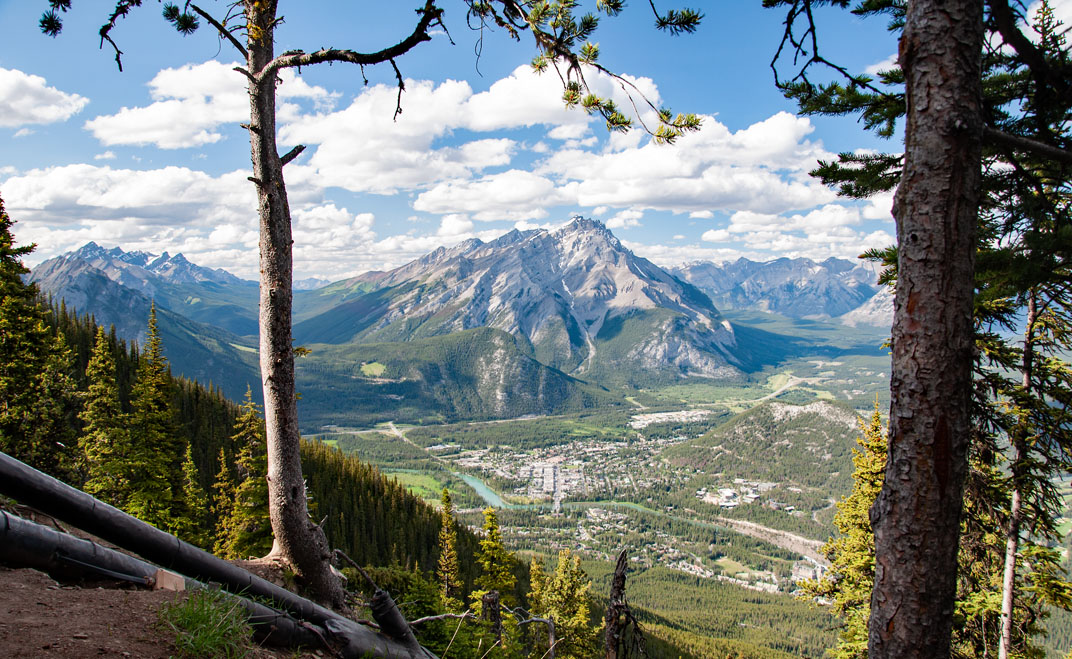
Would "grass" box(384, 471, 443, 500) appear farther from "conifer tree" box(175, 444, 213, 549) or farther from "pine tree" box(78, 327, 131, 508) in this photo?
"pine tree" box(78, 327, 131, 508)

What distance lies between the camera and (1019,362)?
1136 centimetres

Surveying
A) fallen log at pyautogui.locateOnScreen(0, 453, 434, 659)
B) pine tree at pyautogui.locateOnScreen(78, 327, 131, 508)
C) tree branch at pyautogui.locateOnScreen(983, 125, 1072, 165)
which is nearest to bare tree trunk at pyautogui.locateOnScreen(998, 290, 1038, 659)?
tree branch at pyautogui.locateOnScreen(983, 125, 1072, 165)

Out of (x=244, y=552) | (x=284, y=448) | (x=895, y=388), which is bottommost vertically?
(x=244, y=552)

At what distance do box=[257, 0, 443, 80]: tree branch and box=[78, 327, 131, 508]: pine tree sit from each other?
2370cm

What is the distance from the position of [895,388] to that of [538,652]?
18.6 m

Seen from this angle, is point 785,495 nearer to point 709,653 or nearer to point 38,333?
point 709,653

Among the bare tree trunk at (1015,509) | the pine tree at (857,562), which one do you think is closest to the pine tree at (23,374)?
the pine tree at (857,562)

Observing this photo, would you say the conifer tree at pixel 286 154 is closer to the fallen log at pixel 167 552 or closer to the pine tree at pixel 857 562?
the fallen log at pixel 167 552

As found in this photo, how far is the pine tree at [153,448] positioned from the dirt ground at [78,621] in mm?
21686

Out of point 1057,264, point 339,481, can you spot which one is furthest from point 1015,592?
point 339,481

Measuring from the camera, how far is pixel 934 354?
391 centimetres

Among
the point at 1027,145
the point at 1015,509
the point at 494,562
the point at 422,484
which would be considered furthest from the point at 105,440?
the point at 422,484

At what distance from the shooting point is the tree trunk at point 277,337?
646 cm

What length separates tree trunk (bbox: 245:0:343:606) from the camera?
6461mm
